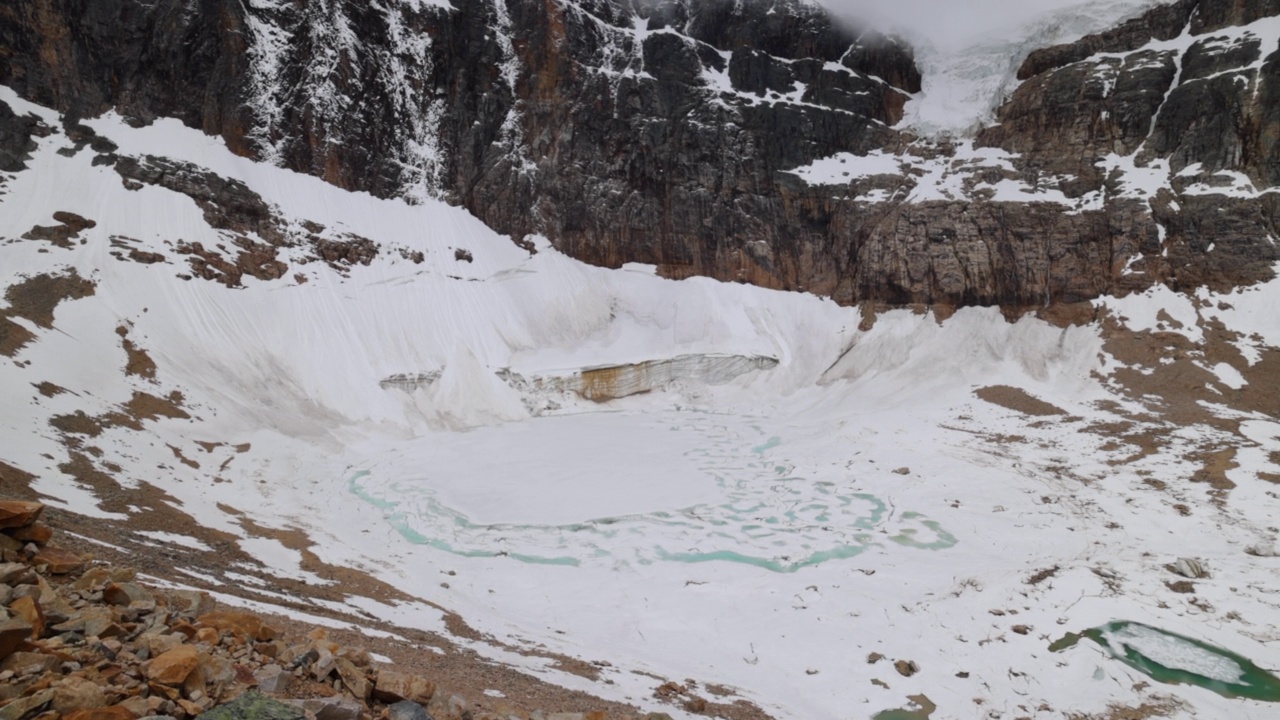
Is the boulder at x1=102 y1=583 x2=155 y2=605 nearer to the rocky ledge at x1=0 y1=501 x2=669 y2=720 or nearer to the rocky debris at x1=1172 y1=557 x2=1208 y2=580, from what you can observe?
the rocky ledge at x1=0 y1=501 x2=669 y2=720

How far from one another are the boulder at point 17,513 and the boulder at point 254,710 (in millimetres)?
2620

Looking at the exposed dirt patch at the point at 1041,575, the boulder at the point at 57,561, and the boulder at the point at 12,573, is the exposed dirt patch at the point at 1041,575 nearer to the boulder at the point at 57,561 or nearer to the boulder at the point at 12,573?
the boulder at the point at 57,561

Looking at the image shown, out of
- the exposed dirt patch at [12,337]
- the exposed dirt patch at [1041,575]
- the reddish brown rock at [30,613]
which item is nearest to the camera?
the reddish brown rock at [30,613]

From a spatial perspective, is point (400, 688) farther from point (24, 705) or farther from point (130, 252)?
point (130, 252)

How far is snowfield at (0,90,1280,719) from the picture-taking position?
12.9 meters

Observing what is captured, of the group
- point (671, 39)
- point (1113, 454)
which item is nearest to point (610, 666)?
point (1113, 454)

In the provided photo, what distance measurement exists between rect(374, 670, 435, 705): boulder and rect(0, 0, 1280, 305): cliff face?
149 ft

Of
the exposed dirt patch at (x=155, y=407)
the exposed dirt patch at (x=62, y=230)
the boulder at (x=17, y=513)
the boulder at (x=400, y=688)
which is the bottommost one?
the exposed dirt patch at (x=155, y=407)

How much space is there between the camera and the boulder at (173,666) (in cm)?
411

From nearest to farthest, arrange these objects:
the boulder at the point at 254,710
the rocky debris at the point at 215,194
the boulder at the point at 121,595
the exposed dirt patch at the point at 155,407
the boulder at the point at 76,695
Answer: the boulder at the point at 76,695 < the boulder at the point at 254,710 < the boulder at the point at 121,595 < the exposed dirt patch at the point at 155,407 < the rocky debris at the point at 215,194

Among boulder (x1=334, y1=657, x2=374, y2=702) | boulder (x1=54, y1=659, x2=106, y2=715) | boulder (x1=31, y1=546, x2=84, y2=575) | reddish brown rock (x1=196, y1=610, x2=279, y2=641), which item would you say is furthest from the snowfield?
boulder (x1=54, y1=659, x2=106, y2=715)

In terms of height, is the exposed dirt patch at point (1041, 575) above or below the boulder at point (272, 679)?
below

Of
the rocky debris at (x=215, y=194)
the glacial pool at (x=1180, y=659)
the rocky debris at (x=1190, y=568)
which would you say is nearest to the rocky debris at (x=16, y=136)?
the rocky debris at (x=215, y=194)

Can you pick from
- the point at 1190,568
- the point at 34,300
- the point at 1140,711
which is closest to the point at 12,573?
the point at 1140,711
